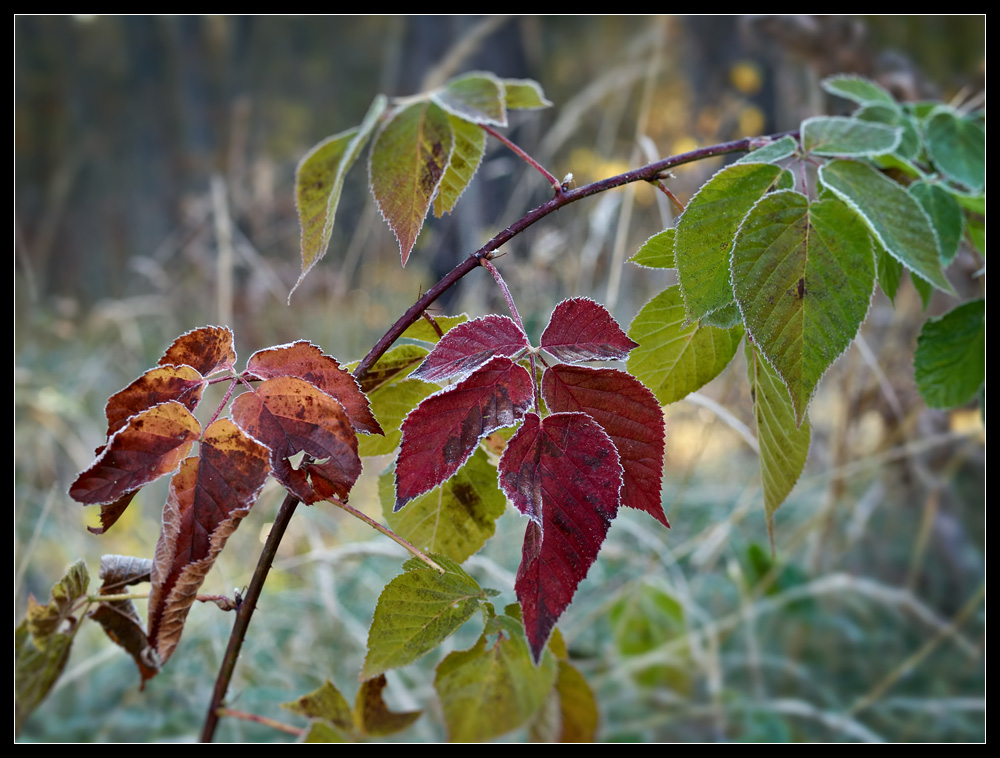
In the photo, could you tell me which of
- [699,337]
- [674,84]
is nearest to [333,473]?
[699,337]

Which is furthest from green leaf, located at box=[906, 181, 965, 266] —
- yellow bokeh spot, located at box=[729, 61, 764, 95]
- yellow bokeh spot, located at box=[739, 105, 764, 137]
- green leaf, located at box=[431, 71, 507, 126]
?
yellow bokeh spot, located at box=[729, 61, 764, 95]

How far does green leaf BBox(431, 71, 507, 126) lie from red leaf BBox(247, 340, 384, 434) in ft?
0.53

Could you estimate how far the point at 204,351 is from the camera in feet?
1.07

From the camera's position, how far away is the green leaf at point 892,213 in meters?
0.32

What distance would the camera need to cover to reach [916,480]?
116 centimetres

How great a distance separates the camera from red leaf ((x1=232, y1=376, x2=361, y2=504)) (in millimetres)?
284

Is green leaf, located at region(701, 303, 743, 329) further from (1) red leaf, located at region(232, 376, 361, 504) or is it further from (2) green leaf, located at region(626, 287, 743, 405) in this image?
(1) red leaf, located at region(232, 376, 361, 504)

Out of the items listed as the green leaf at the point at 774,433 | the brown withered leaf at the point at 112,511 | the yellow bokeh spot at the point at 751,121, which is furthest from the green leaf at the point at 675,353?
the yellow bokeh spot at the point at 751,121

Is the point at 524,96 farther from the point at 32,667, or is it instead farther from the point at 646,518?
the point at 646,518

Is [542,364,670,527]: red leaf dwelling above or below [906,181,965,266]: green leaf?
below

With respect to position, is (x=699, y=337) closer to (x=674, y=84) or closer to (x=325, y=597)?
(x=325, y=597)

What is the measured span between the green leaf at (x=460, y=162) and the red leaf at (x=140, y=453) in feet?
0.56

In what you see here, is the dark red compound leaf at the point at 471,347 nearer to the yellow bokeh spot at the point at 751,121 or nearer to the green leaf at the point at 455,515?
the green leaf at the point at 455,515

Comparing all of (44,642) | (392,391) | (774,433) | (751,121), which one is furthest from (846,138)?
(751,121)
